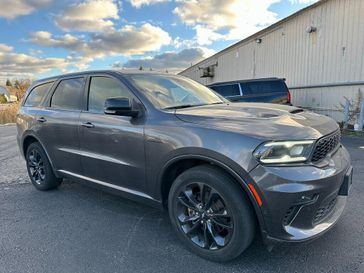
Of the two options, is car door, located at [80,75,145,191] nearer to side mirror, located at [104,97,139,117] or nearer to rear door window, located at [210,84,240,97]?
side mirror, located at [104,97,139,117]

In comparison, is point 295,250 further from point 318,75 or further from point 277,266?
point 318,75

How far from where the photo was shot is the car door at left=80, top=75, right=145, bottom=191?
10.2ft

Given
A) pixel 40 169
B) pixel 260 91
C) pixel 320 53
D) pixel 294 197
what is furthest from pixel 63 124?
pixel 320 53

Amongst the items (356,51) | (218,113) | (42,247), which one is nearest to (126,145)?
(218,113)

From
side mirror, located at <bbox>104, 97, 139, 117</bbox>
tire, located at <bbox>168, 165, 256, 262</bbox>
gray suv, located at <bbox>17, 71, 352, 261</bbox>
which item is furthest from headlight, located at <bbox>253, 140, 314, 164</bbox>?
side mirror, located at <bbox>104, 97, 139, 117</bbox>

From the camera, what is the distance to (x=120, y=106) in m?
2.96

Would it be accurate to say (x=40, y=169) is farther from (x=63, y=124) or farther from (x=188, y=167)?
(x=188, y=167)

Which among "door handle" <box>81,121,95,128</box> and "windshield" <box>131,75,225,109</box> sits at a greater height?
"windshield" <box>131,75,225,109</box>

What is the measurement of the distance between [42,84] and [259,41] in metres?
14.3

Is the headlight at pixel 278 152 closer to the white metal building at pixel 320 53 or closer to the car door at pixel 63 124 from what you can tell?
the car door at pixel 63 124

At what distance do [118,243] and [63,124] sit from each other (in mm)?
1796

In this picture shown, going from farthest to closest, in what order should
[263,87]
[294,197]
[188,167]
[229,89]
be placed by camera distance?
[229,89] < [263,87] < [188,167] < [294,197]

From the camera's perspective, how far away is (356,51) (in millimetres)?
10086

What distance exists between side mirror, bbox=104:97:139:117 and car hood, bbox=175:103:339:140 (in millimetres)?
470
